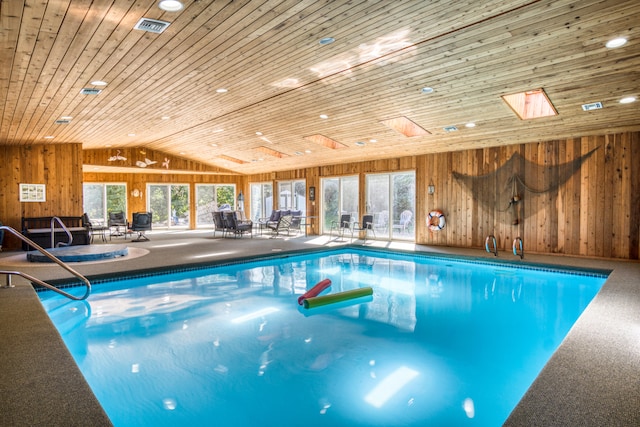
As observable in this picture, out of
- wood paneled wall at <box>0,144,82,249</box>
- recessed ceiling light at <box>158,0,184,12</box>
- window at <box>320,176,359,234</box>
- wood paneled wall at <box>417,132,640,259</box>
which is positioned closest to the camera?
recessed ceiling light at <box>158,0,184,12</box>

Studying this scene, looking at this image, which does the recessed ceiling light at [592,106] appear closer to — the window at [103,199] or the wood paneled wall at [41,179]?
the wood paneled wall at [41,179]

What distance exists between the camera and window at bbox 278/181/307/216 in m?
13.3

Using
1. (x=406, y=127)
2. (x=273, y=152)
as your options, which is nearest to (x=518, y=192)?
(x=406, y=127)

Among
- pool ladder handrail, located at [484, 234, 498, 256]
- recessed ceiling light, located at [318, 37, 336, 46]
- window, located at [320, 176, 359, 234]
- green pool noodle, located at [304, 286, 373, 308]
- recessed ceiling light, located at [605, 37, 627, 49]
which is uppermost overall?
recessed ceiling light, located at [318, 37, 336, 46]

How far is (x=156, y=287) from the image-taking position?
5781 millimetres

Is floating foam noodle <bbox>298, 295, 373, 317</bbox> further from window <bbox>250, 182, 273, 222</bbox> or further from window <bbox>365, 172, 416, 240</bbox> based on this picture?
window <bbox>250, 182, 273, 222</bbox>

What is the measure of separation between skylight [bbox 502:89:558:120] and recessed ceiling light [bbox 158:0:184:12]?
525 centimetres

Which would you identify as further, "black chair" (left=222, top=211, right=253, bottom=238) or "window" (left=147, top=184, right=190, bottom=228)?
"window" (left=147, top=184, right=190, bottom=228)

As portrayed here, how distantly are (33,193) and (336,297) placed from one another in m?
8.04

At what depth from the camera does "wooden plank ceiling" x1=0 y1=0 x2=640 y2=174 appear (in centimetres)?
351

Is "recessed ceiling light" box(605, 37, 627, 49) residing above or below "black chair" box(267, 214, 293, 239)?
above

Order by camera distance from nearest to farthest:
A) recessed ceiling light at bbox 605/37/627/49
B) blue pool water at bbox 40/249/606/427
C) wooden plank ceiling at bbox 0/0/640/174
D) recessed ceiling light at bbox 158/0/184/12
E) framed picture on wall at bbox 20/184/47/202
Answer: blue pool water at bbox 40/249/606/427 → recessed ceiling light at bbox 158/0/184/12 → wooden plank ceiling at bbox 0/0/640/174 → recessed ceiling light at bbox 605/37/627/49 → framed picture on wall at bbox 20/184/47/202

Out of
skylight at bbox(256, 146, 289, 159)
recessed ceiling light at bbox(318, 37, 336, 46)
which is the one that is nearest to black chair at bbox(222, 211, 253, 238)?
skylight at bbox(256, 146, 289, 159)

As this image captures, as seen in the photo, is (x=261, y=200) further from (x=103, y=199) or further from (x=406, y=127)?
(x=406, y=127)
